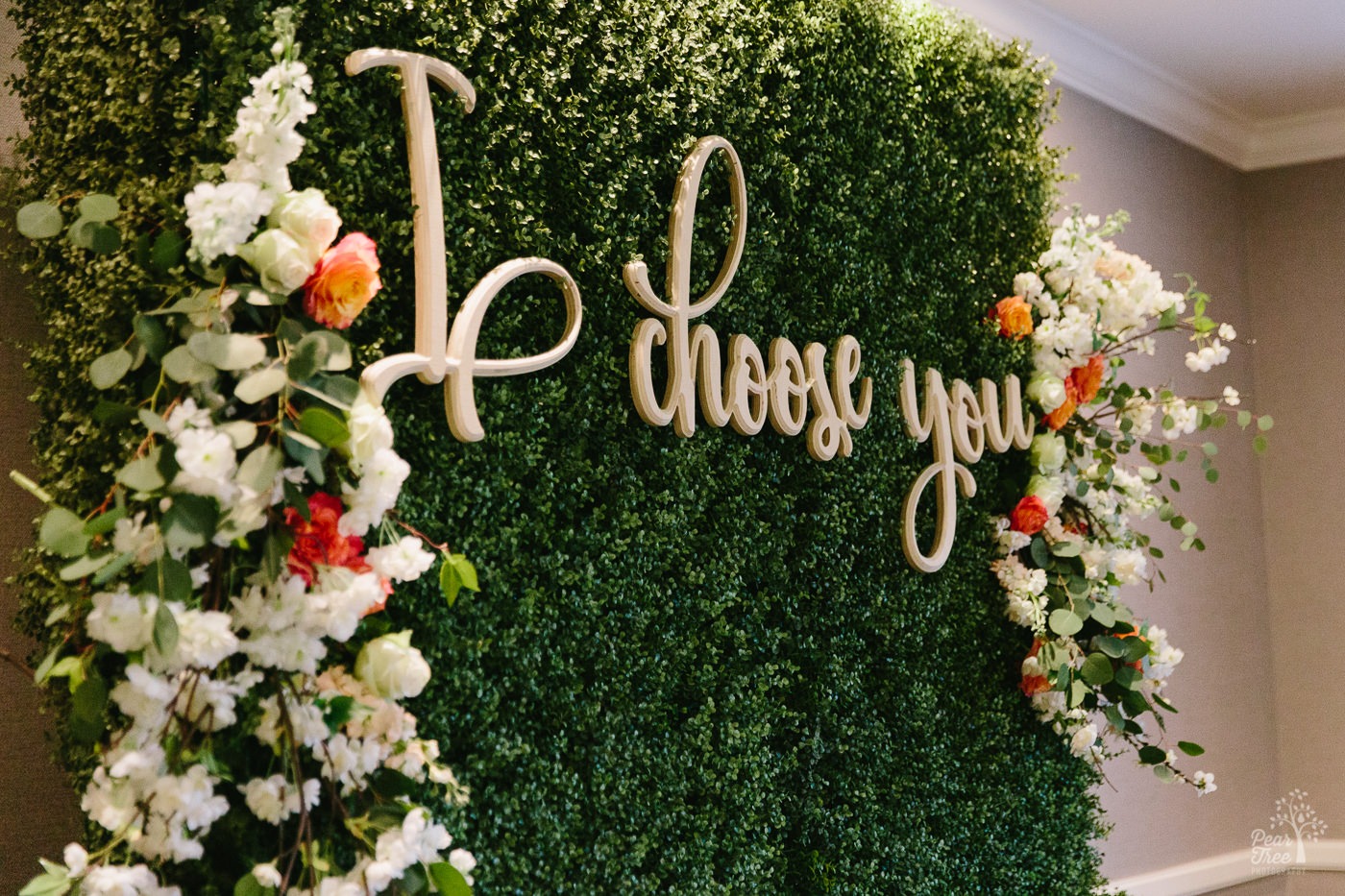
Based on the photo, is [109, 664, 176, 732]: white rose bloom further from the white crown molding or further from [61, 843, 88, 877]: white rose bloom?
the white crown molding

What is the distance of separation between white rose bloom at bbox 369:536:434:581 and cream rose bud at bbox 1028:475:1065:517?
1.70 meters

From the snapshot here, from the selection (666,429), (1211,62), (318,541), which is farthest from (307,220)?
(1211,62)

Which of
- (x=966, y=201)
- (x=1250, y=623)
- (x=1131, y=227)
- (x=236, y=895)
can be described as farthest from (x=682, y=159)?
(x=1250, y=623)

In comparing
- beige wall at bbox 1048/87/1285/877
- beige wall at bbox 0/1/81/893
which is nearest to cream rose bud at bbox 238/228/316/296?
beige wall at bbox 0/1/81/893

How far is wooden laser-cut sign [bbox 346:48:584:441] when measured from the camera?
1728 mm

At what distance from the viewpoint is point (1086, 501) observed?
292 cm

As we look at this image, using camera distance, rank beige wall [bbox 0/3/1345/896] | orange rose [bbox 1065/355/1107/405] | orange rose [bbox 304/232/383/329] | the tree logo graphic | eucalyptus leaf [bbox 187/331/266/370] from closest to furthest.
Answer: eucalyptus leaf [bbox 187/331/266/370], orange rose [bbox 304/232/383/329], orange rose [bbox 1065/355/1107/405], beige wall [bbox 0/3/1345/896], the tree logo graphic

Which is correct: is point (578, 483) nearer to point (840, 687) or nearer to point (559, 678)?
point (559, 678)

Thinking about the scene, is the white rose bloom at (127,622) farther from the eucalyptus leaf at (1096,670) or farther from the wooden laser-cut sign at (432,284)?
the eucalyptus leaf at (1096,670)

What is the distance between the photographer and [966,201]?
2801 mm

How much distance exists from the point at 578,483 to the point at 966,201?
1.34 meters

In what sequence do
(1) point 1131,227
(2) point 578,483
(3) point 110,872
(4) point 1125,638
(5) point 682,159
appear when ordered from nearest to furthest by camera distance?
(3) point 110,872, (2) point 578,483, (5) point 682,159, (4) point 1125,638, (1) point 1131,227

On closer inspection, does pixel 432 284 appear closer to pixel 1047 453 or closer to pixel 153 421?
pixel 153 421

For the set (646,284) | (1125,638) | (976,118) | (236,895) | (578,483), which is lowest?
(236,895)
